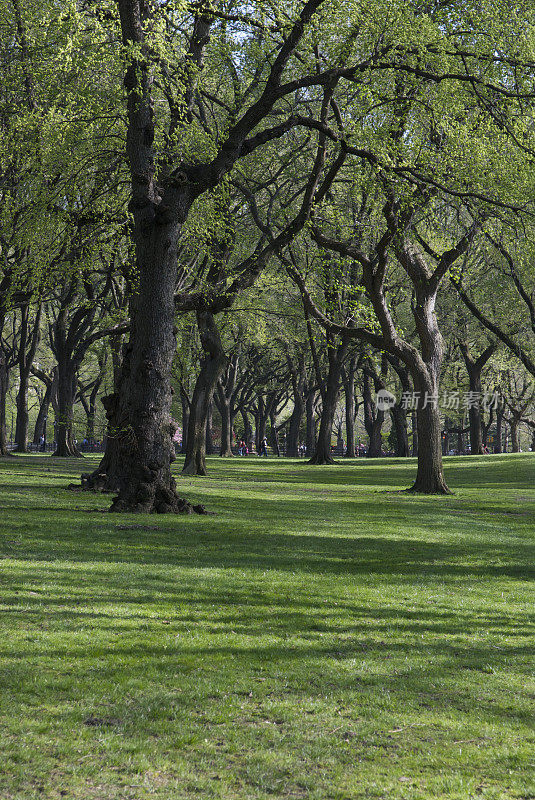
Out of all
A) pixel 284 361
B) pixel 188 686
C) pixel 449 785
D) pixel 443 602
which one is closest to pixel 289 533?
pixel 443 602

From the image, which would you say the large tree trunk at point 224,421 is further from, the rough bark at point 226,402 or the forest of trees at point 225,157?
the forest of trees at point 225,157

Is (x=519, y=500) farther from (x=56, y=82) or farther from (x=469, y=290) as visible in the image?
(x=469, y=290)

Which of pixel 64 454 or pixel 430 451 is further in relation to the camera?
pixel 64 454

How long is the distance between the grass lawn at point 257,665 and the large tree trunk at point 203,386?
47.8 ft

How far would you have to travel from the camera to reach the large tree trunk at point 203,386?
28125 millimetres

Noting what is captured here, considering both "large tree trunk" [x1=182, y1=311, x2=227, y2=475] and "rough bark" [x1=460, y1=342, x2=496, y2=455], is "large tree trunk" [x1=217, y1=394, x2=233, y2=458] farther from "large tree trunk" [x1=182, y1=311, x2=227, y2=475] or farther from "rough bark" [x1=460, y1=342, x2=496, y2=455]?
"large tree trunk" [x1=182, y1=311, x2=227, y2=475]

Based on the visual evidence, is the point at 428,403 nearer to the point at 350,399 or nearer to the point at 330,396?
the point at 330,396

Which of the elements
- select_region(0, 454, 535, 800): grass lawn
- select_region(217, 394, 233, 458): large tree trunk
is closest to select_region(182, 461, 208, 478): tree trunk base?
select_region(0, 454, 535, 800): grass lawn

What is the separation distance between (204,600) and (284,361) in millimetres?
50362

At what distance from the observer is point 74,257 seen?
21422 mm

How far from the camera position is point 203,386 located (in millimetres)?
28219

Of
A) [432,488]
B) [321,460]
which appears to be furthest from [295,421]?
[432,488]

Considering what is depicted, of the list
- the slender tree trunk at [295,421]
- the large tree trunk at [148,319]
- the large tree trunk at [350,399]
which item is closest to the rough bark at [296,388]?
the slender tree trunk at [295,421]

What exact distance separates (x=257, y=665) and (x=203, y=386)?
22200mm
